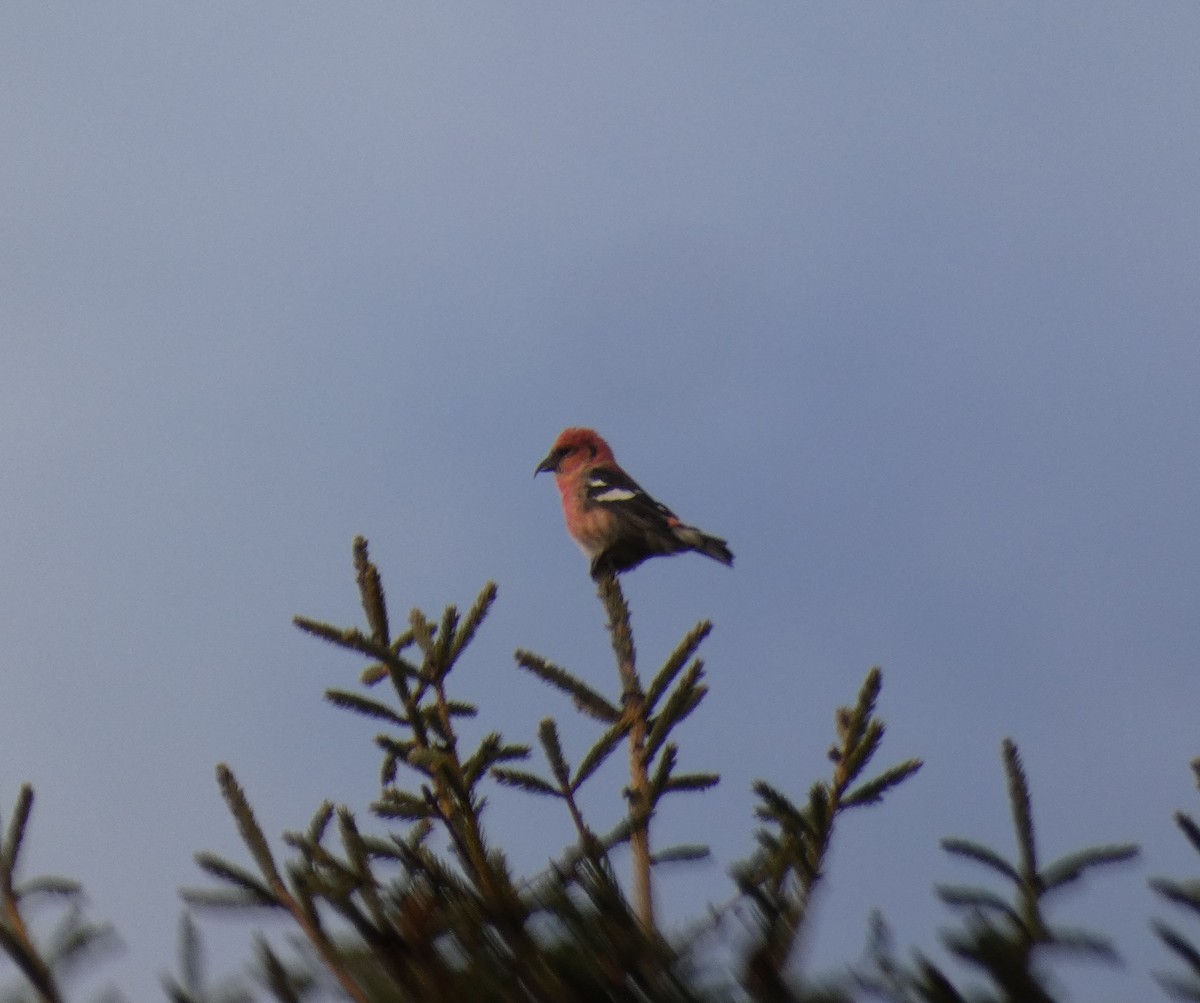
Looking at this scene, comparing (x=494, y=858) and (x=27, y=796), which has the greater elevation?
(x=27, y=796)

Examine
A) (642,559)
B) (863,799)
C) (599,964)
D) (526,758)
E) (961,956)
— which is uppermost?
(642,559)

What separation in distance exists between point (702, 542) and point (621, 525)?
495 millimetres

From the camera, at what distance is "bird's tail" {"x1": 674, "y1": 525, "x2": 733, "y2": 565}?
7953 millimetres

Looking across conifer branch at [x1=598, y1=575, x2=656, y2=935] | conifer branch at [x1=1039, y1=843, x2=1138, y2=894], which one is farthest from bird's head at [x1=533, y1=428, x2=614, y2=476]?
conifer branch at [x1=1039, y1=843, x2=1138, y2=894]

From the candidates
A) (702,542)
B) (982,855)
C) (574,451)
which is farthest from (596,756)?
(574,451)

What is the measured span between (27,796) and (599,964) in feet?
4.18

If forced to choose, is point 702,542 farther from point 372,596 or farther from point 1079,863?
point 1079,863

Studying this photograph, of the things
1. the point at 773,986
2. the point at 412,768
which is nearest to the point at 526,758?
the point at 412,768

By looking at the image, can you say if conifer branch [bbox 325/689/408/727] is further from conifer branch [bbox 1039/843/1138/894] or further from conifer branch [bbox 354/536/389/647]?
conifer branch [bbox 1039/843/1138/894]

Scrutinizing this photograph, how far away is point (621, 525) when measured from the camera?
319 inches

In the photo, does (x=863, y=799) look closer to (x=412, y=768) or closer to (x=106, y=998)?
(x=412, y=768)

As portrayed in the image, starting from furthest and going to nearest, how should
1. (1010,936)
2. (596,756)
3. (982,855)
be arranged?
1. (596,756)
2. (982,855)
3. (1010,936)

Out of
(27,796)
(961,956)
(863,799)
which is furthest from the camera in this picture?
(863,799)

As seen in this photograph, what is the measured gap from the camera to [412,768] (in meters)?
3.08
